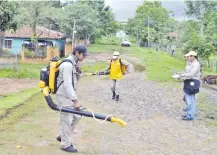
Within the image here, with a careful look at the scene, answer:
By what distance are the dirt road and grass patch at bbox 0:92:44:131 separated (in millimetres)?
229

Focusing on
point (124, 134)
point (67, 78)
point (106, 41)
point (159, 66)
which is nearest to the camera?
point (67, 78)

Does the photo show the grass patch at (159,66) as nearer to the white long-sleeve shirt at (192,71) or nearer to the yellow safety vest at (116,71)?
the yellow safety vest at (116,71)

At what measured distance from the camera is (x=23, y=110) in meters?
11.1

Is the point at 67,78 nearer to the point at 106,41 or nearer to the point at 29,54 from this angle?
the point at 29,54

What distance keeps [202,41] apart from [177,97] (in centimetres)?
1660

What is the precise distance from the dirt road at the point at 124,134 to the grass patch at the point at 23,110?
23 centimetres

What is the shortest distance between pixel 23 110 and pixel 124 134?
3583mm

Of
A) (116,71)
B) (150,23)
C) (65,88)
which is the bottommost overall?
(116,71)

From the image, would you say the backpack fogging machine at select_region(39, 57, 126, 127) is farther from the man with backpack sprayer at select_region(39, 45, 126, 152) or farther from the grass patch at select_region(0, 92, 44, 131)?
the grass patch at select_region(0, 92, 44, 131)

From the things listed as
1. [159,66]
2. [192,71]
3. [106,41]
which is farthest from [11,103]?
[106,41]

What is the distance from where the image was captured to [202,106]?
45.5ft

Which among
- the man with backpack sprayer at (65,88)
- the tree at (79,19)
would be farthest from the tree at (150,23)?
the man with backpack sprayer at (65,88)

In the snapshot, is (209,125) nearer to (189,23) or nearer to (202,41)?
(202,41)

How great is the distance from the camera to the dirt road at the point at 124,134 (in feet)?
24.2
